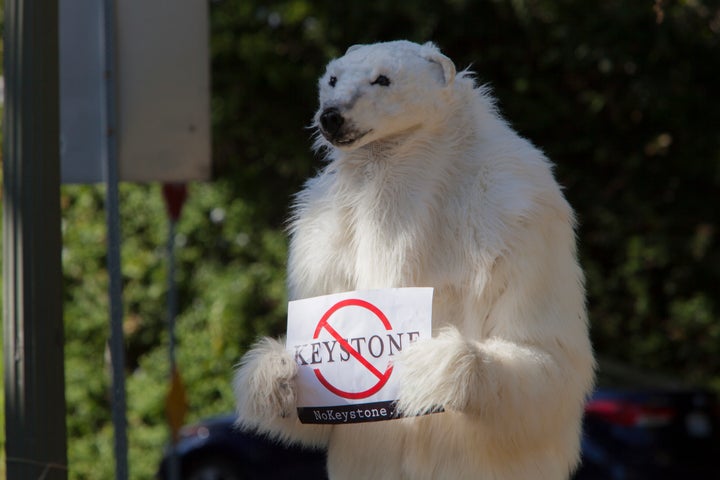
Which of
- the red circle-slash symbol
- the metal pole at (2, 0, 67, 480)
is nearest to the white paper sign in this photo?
the red circle-slash symbol

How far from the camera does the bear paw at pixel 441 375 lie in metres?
2.71

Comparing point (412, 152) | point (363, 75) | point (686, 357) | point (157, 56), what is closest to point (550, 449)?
point (412, 152)

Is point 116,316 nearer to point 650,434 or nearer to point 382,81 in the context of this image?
point 382,81

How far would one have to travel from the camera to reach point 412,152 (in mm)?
3119

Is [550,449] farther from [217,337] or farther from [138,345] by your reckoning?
[138,345]

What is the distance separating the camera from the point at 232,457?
834 centimetres

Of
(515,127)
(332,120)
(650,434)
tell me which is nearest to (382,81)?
(332,120)

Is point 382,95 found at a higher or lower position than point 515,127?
lower

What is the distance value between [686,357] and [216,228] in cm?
456

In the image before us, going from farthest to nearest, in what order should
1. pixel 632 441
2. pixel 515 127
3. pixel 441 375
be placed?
pixel 515 127 → pixel 632 441 → pixel 441 375

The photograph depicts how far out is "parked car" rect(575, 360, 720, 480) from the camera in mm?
7277

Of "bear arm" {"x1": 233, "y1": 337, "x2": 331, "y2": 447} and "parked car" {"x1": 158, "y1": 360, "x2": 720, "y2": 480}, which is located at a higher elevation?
"bear arm" {"x1": 233, "y1": 337, "x2": 331, "y2": 447}

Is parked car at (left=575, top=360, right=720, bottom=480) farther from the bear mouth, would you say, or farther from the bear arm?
the bear mouth

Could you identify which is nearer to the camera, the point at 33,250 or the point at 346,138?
the point at 346,138
